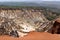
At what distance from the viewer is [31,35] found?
1309 centimetres

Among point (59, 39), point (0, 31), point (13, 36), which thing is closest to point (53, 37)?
point (59, 39)

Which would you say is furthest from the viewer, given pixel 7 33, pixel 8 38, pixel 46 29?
pixel 46 29

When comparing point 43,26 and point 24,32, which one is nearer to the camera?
point 24,32

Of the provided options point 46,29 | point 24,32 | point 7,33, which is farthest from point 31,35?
point 46,29

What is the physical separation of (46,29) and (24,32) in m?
2.46

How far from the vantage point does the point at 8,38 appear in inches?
472

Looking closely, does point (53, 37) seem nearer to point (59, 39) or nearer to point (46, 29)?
point (59, 39)

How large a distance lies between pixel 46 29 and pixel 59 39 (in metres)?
3.41

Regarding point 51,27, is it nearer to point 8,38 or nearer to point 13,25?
point 13,25

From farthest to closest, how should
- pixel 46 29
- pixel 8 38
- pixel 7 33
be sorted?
1. pixel 46 29
2. pixel 7 33
3. pixel 8 38

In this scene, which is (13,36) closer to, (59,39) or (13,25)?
(13,25)

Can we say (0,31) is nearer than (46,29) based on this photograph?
Yes

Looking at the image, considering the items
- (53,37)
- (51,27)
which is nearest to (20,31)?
(53,37)

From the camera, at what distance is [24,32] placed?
13.3m
